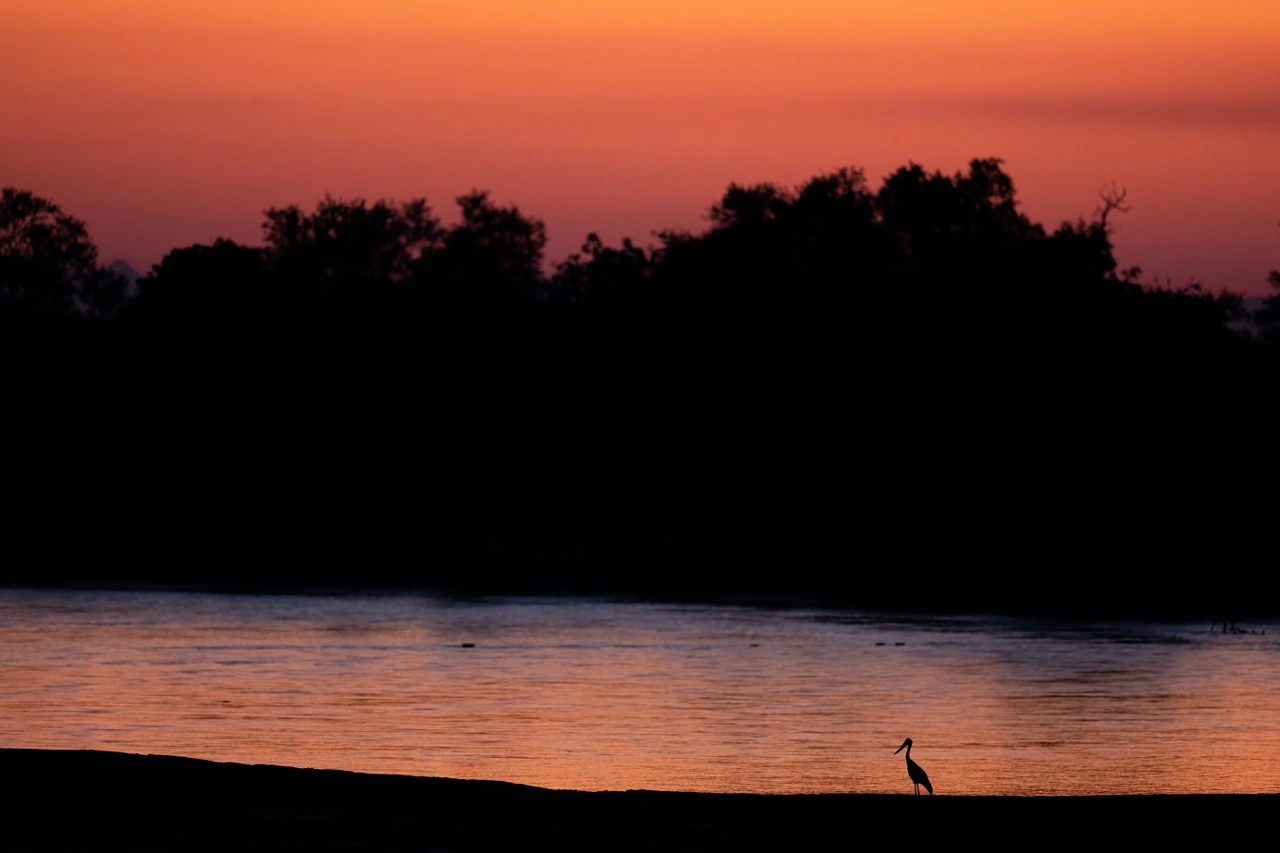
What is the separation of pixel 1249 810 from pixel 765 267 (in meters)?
118

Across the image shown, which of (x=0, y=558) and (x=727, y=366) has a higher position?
(x=727, y=366)

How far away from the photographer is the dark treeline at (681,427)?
346 feet

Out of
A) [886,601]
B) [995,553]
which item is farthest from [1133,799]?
[995,553]

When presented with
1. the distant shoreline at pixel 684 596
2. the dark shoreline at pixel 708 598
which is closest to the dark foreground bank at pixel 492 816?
the dark shoreline at pixel 708 598

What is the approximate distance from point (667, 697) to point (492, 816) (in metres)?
25.4

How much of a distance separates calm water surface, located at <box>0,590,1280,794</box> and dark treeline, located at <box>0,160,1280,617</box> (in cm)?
2867

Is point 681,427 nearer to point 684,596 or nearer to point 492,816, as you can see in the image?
point 684,596

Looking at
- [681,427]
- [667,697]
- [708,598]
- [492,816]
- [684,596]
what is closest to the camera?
[492,816]

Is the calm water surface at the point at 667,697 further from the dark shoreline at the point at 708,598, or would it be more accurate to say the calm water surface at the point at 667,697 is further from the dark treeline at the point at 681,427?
the dark treeline at the point at 681,427

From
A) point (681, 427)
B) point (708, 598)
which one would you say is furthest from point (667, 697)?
point (681, 427)

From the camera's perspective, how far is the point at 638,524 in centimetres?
11912

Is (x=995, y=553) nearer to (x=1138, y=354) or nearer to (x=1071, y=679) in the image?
(x=1138, y=354)

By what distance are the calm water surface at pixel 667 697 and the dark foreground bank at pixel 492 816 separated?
777 cm

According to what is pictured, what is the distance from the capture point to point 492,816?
18578 mm
